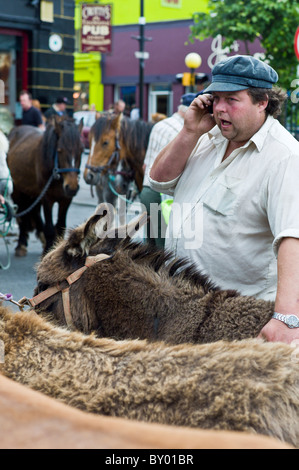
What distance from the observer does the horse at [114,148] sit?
29.5ft

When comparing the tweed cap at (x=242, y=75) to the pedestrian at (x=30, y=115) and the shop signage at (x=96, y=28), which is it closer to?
the pedestrian at (x=30, y=115)

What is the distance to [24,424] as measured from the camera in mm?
1064

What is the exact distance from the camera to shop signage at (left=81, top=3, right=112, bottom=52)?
21531 mm

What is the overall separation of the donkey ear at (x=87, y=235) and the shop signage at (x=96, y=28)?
64.5 feet

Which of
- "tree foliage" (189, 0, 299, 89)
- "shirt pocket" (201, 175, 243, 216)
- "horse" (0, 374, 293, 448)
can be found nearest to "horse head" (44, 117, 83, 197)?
"shirt pocket" (201, 175, 243, 216)

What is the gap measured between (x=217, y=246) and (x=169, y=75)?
27.6 m

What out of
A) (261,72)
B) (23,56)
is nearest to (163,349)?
(261,72)

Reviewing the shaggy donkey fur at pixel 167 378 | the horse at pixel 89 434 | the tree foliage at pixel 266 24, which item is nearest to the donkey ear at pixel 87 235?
the shaggy donkey fur at pixel 167 378

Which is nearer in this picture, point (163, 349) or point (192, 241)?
point (163, 349)

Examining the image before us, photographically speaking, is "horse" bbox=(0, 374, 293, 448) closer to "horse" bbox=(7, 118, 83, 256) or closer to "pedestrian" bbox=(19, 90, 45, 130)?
"horse" bbox=(7, 118, 83, 256)

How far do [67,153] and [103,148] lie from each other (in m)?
0.55

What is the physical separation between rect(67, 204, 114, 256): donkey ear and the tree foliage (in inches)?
477

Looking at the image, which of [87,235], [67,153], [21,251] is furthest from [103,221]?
[21,251]

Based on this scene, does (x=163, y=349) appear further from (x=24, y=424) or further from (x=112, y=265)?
(x=112, y=265)
